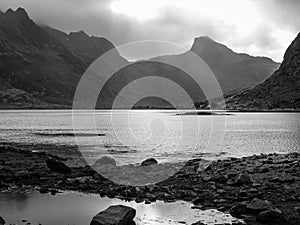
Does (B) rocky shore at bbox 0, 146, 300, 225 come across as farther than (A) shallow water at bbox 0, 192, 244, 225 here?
Yes

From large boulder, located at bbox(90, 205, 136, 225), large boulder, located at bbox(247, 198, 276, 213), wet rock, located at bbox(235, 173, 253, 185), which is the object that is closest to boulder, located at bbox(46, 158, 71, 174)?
wet rock, located at bbox(235, 173, 253, 185)

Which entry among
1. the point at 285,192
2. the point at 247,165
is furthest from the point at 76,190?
the point at 247,165

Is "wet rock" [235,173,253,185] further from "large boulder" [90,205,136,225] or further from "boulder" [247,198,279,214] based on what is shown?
"large boulder" [90,205,136,225]

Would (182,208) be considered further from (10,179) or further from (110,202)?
(10,179)

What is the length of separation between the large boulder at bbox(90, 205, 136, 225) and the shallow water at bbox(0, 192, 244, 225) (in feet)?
6.09

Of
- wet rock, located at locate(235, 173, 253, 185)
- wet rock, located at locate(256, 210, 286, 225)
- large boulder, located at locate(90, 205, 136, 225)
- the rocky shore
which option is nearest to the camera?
large boulder, located at locate(90, 205, 136, 225)

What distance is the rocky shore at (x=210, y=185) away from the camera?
32.3 meters

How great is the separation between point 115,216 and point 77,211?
756 centimetres

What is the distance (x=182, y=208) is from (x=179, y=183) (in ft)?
36.3

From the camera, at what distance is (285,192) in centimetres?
3903

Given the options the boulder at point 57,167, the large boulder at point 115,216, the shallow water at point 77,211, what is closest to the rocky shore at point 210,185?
the boulder at point 57,167

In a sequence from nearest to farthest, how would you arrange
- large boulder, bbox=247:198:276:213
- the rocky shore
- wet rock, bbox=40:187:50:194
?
1. large boulder, bbox=247:198:276:213
2. the rocky shore
3. wet rock, bbox=40:187:50:194

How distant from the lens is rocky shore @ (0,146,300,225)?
32.3 meters

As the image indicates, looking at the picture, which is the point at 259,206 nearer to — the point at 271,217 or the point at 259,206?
the point at 259,206
